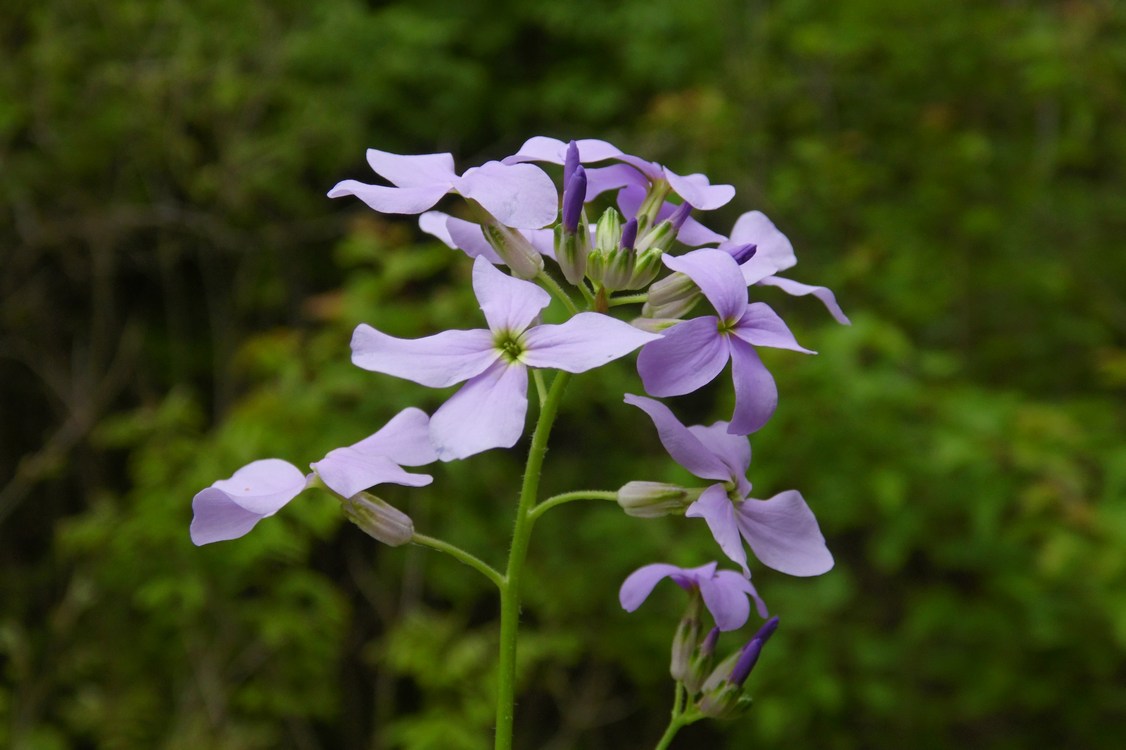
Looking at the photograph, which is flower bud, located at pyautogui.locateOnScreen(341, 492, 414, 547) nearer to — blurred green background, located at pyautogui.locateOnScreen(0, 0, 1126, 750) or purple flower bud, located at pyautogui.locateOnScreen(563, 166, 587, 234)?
purple flower bud, located at pyautogui.locateOnScreen(563, 166, 587, 234)

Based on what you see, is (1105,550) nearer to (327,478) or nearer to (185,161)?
(327,478)

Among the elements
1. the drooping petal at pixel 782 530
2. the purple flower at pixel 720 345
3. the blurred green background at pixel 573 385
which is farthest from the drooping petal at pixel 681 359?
the blurred green background at pixel 573 385

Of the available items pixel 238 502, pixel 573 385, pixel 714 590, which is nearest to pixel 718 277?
pixel 714 590

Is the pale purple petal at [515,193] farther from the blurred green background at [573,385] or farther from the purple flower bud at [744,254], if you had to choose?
the blurred green background at [573,385]

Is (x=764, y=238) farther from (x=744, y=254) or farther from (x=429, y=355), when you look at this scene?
(x=429, y=355)

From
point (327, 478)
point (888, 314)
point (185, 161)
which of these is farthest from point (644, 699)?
point (327, 478)
